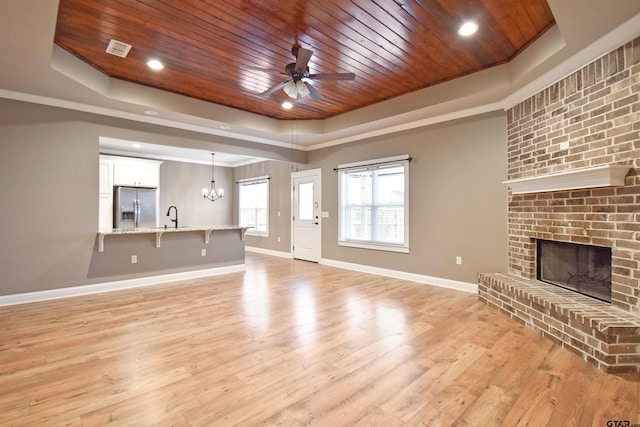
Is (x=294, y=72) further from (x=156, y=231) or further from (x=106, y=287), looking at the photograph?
(x=106, y=287)

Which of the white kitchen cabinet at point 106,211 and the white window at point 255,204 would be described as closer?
the white kitchen cabinet at point 106,211

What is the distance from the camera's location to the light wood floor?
5.89ft

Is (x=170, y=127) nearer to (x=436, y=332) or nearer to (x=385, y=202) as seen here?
(x=385, y=202)

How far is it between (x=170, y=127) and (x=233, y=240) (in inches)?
89.9

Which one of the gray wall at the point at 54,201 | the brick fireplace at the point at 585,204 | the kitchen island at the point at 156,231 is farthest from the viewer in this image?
the kitchen island at the point at 156,231

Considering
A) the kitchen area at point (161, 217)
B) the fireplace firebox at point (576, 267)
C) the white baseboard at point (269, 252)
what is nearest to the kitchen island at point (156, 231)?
the kitchen area at point (161, 217)

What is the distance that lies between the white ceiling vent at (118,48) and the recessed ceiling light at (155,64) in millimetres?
243

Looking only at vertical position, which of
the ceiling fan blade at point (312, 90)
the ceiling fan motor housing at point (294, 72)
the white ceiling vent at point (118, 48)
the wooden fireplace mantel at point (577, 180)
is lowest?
the wooden fireplace mantel at point (577, 180)

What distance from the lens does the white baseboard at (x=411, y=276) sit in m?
4.53

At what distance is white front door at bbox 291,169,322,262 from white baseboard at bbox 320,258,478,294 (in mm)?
565

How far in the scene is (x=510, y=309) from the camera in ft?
11.1

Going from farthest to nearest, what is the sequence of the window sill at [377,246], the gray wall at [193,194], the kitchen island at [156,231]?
the gray wall at [193,194], the window sill at [377,246], the kitchen island at [156,231]

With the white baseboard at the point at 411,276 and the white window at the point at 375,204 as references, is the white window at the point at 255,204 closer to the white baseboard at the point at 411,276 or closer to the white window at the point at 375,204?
the white baseboard at the point at 411,276

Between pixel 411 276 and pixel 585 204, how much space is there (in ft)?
8.76
